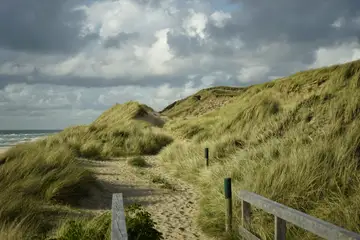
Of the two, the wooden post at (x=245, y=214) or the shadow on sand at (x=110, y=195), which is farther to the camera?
the shadow on sand at (x=110, y=195)

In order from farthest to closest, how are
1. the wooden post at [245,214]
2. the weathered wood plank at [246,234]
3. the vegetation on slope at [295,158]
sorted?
the vegetation on slope at [295,158], the wooden post at [245,214], the weathered wood plank at [246,234]

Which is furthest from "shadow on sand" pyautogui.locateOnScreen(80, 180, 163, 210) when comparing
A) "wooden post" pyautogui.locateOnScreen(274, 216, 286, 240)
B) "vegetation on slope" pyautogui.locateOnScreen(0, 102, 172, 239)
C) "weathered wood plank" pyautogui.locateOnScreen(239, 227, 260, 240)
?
"wooden post" pyautogui.locateOnScreen(274, 216, 286, 240)

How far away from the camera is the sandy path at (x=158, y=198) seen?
7.64 m

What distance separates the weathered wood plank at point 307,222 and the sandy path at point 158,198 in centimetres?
213

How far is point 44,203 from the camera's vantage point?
26.9 ft

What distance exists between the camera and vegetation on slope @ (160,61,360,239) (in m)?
6.31

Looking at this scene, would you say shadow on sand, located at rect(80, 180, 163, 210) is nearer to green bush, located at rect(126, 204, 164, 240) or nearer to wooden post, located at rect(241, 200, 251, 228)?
green bush, located at rect(126, 204, 164, 240)

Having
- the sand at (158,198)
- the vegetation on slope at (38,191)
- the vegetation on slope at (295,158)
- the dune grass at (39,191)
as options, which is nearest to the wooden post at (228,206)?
the vegetation on slope at (295,158)

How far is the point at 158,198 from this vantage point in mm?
10289

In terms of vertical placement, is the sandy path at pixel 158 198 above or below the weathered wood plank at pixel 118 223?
below

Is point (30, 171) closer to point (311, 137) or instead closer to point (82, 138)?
point (311, 137)

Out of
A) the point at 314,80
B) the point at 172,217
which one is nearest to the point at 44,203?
the point at 172,217

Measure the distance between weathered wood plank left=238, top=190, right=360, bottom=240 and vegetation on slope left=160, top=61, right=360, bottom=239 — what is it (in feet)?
2.29

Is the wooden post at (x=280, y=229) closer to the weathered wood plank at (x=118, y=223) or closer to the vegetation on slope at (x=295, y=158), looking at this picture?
the vegetation on slope at (x=295, y=158)
